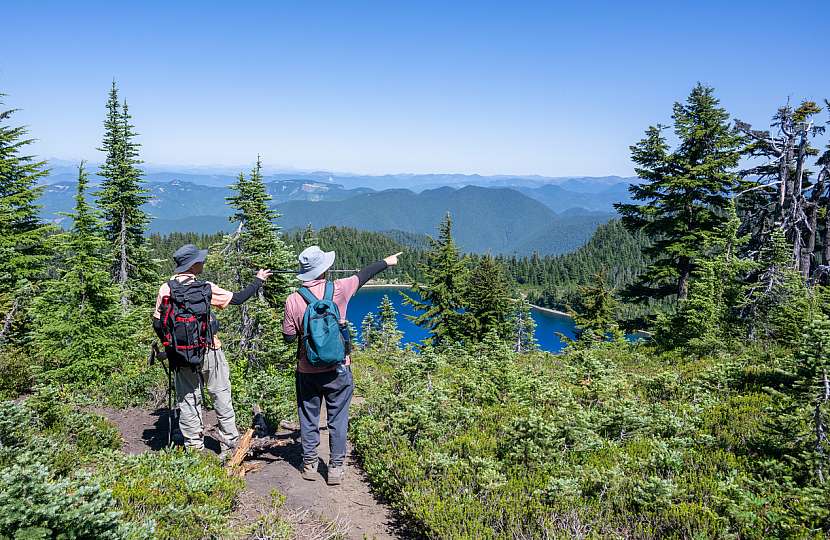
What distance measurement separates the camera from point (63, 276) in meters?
10.8

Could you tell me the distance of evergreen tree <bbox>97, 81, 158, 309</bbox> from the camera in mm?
21547

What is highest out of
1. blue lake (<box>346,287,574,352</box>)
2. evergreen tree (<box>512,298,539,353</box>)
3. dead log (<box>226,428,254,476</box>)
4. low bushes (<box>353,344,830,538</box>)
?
low bushes (<box>353,344,830,538</box>)

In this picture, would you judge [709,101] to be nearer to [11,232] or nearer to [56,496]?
[56,496]

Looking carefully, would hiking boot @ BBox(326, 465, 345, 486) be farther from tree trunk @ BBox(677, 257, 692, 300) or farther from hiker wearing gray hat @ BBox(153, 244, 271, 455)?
tree trunk @ BBox(677, 257, 692, 300)

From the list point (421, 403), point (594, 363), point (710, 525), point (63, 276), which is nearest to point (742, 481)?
point (710, 525)

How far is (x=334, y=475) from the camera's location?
518 centimetres

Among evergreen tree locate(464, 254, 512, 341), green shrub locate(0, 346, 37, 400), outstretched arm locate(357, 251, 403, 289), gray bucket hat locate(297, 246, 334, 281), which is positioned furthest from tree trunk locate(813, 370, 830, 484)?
evergreen tree locate(464, 254, 512, 341)

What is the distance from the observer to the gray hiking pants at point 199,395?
519 cm

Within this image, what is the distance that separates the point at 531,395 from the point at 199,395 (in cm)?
510

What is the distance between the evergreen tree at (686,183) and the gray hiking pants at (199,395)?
1686 centimetres

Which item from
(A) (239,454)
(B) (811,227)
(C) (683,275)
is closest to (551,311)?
(C) (683,275)

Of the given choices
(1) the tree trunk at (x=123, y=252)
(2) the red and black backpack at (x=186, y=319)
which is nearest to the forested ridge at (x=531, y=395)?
(2) the red and black backpack at (x=186, y=319)

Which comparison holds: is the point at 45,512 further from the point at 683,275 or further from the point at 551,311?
the point at 551,311

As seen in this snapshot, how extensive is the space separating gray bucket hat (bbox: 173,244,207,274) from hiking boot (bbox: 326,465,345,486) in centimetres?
276
